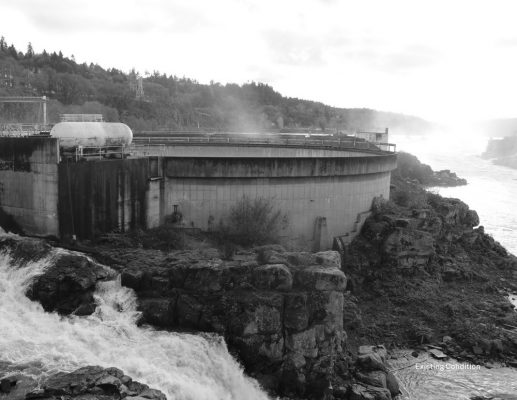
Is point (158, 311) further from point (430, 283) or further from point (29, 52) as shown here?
point (29, 52)

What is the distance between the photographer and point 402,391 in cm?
1919

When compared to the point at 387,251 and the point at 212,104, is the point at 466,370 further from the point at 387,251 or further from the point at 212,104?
the point at 212,104

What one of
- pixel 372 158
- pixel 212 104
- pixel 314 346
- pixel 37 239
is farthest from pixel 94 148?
pixel 212 104

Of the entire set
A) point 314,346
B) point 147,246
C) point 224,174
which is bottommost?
point 314,346

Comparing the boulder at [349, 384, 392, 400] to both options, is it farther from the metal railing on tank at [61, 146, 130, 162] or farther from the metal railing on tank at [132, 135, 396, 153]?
the metal railing on tank at [132, 135, 396, 153]

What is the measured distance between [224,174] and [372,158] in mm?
8517

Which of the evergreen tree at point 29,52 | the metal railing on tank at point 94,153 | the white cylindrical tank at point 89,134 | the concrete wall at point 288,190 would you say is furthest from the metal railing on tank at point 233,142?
the evergreen tree at point 29,52

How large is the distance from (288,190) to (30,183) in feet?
34.9

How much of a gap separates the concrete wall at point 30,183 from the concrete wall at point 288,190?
4.73 m

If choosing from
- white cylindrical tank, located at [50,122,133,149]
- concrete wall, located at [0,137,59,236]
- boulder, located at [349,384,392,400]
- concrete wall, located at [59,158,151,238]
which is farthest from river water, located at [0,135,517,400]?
white cylindrical tank, located at [50,122,133,149]

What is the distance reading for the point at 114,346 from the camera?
598 inches

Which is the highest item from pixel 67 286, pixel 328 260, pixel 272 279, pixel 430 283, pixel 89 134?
pixel 89 134

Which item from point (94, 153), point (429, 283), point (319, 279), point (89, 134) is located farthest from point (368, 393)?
point (89, 134)

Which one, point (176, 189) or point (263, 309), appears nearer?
point (263, 309)
